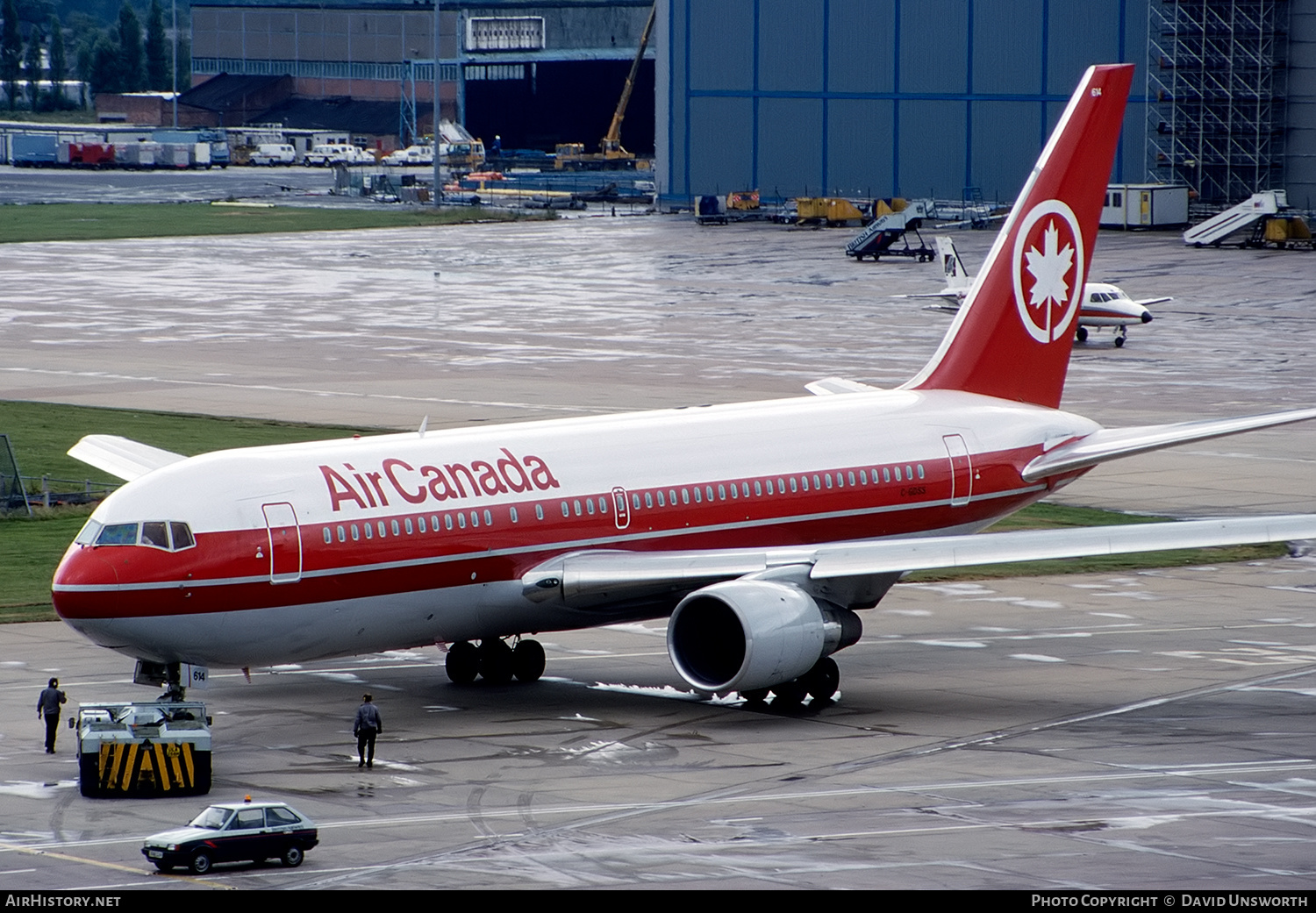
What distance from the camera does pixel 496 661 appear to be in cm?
3897

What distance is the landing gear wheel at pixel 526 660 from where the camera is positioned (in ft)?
128

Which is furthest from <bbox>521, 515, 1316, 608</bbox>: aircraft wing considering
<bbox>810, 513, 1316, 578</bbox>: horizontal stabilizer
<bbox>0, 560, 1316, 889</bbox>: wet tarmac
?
<bbox>0, 560, 1316, 889</bbox>: wet tarmac

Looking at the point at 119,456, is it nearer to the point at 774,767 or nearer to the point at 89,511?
the point at 89,511

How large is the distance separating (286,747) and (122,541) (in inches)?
169

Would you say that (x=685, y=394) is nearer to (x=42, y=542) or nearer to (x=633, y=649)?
(x=42, y=542)

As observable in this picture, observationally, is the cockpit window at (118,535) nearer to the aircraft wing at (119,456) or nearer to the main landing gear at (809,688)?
the aircraft wing at (119,456)

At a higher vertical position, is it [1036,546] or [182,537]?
[182,537]

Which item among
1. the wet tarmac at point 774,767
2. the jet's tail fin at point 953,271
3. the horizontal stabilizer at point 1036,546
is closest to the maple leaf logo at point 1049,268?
the wet tarmac at point 774,767

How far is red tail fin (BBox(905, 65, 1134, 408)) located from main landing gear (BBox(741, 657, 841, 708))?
31.1 feet

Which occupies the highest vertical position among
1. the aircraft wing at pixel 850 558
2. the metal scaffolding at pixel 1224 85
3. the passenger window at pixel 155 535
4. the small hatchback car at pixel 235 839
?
the metal scaffolding at pixel 1224 85

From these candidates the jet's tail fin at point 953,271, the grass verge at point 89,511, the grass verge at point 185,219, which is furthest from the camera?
the grass verge at point 185,219

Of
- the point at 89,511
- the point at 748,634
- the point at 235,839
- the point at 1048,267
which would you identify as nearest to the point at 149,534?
the point at 235,839

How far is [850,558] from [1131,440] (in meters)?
9.24

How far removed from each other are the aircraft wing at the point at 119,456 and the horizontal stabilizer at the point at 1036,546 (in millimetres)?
14788
